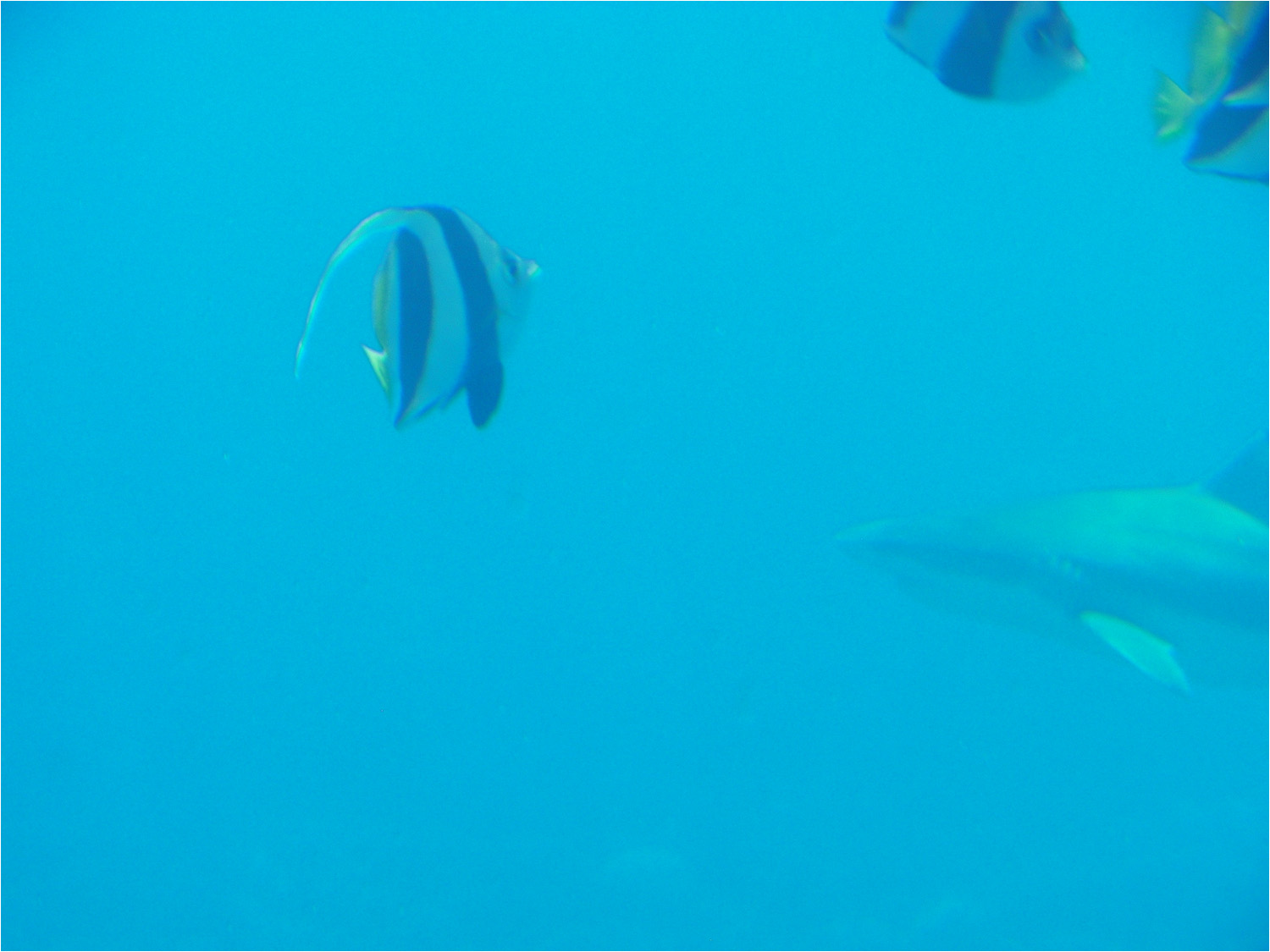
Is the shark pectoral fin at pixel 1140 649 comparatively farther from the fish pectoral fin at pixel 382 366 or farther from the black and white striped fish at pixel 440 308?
the fish pectoral fin at pixel 382 366

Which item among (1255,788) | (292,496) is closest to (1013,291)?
(1255,788)

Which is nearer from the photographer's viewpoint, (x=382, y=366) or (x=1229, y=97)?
(x=1229, y=97)

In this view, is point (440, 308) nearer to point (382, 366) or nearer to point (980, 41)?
point (382, 366)

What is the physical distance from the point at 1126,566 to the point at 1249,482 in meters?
0.78

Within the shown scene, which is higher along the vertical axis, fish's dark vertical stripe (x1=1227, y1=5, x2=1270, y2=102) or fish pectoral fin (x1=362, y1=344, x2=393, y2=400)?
fish's dark vertical stripe (x1=1227, y1=5, x2=1270, y2=102)

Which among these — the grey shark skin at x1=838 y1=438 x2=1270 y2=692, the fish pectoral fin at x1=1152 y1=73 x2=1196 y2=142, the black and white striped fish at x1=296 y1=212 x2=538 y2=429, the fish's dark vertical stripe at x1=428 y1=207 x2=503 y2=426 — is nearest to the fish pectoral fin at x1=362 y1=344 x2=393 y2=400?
the black and white striped fish at x1=296 y1=212 x2=538 y2=429

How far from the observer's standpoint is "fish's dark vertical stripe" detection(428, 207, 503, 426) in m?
1.41

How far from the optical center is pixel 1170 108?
142 centimetres

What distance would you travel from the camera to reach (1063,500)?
203 inches

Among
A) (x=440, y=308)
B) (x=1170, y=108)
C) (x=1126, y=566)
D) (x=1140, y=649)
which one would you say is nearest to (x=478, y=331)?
(x=440, y=308)

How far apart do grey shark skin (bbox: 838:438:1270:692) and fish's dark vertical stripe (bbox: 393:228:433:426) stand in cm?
386

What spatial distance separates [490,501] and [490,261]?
19970mm

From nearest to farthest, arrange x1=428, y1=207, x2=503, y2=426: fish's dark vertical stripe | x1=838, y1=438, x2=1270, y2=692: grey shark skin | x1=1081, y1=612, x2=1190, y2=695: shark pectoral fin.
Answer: x1=428, y1=207, x2=503, y2=426: fish's dark vertical stripe < x1=1081, y1=612, x2=1190, y2=695: shark pectoral fin < x1=838, y1=438, x2=1270, y2=692: grey shark skin

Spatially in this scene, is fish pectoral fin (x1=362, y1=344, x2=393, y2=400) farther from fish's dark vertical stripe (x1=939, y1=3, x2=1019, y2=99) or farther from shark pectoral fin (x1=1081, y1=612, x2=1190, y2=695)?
shark pectoral fin (x1=1081, y1=612, x2=1190, y2=695)
